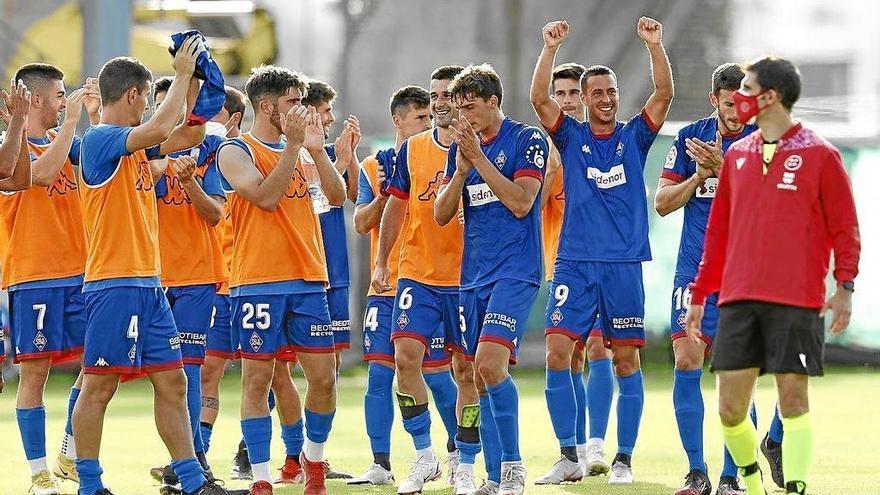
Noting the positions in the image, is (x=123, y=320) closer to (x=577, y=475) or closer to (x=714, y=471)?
(x=577, y=475)

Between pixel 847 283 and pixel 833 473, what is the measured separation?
3.20 m

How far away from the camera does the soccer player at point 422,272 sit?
9.11 m

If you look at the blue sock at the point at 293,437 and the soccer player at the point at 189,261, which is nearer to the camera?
the blue sock at the point at 293,437

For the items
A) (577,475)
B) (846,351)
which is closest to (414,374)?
(577,475)

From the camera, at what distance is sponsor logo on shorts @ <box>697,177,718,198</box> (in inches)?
346

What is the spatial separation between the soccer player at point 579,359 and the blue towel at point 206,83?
247 cm

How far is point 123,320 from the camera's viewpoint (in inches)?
303

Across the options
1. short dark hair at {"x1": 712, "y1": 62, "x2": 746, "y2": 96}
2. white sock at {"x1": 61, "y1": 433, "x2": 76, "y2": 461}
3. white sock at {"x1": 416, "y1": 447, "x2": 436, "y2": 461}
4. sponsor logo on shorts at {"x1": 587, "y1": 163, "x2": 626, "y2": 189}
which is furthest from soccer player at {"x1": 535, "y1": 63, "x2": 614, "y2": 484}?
white sock at {"x1": 61, "y1": 433, "x2": 76, "y2": 461}

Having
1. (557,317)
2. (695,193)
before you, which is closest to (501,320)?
(557,317)

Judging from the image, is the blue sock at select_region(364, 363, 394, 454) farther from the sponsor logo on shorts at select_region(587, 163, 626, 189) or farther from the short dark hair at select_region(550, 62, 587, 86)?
the short dark hair at select_region(550, 62, 587, 86)

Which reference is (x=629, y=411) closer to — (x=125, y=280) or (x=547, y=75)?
(x=547, y=75)

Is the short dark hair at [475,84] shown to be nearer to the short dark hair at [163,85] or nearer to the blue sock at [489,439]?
the blue sock at [489,439]

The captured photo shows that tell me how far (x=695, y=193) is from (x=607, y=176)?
63cm

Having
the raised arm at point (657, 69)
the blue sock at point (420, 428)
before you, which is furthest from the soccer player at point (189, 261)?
the raised arm at point (657, 69)
